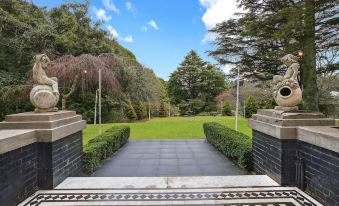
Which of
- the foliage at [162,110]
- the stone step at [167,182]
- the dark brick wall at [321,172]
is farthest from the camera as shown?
the foliage at [162,110]

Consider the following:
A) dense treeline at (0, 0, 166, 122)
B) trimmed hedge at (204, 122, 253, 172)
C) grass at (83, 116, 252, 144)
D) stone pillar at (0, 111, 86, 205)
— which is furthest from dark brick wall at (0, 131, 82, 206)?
dense treeline at (0, 0, 166, 122)

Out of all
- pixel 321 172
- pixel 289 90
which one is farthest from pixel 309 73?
pixel 321 172

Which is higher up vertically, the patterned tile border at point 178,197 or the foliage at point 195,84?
the foliage at point 195,84

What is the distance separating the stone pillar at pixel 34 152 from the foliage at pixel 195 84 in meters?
21.9

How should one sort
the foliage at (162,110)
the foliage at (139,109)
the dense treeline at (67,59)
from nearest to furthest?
the dense treeline at (67,59) < the foliage at (139,109) < the foliage at (162,110)

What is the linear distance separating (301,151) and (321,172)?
0.48 meters

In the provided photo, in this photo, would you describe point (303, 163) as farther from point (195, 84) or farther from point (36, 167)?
point (195, 84)

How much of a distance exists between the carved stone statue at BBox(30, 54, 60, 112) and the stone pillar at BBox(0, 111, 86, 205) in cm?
16

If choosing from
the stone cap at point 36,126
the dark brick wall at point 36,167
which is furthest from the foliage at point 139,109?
the stone cap at point 36,126

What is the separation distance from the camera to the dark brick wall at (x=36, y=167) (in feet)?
9.32

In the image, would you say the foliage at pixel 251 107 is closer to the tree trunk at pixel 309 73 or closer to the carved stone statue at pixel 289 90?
the tree trunk at pixel 309 73

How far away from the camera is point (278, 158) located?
369 cm

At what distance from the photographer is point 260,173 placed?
4.41 meters

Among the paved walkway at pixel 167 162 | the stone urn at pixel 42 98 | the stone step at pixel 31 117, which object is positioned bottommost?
the paved walkway at pixel 167 162
